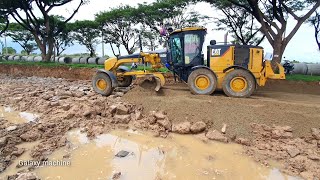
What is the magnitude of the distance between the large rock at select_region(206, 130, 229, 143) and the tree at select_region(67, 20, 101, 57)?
22060 mm

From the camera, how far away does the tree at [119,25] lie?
76.7 feet

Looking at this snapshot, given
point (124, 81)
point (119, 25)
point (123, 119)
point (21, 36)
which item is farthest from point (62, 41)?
point (123, 119)

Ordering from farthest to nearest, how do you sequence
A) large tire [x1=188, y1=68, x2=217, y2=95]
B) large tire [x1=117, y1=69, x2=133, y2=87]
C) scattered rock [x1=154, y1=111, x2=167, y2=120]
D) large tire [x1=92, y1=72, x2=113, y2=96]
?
large tire [x1=117, y1=69, x2=133, y2=87]
large tire [x1=92, y1=72, x2=113, y2=96]
large tire [x1=188, y1=68, x2=217, y2=95]
scattered rock [x1=154, y1=111, x2=167, y2=120]

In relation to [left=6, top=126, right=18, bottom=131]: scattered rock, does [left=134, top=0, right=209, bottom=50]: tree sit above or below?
above

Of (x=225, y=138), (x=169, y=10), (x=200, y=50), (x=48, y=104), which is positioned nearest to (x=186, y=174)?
(x=225, y=138)

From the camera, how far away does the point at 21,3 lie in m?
19.9

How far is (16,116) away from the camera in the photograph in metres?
8.05

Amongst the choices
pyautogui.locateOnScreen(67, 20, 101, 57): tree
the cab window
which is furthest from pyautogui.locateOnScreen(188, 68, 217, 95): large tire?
pyautogui.locateOnScreen(67, 20, 101, 57): tree

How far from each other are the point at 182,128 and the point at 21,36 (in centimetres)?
3434

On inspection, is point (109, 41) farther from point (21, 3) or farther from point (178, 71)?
point (178, 71)

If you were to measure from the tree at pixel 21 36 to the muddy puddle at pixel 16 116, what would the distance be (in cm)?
2633

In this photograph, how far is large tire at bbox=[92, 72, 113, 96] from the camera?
941 centimetres

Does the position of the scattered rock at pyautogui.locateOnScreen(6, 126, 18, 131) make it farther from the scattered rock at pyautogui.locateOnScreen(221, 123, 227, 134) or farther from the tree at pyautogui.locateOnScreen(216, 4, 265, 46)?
the tree at pyautogui.locateOnScreen(216, 4, 265, 46)

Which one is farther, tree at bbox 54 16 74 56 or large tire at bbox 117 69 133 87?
tree at bbox 54 16 74 56
